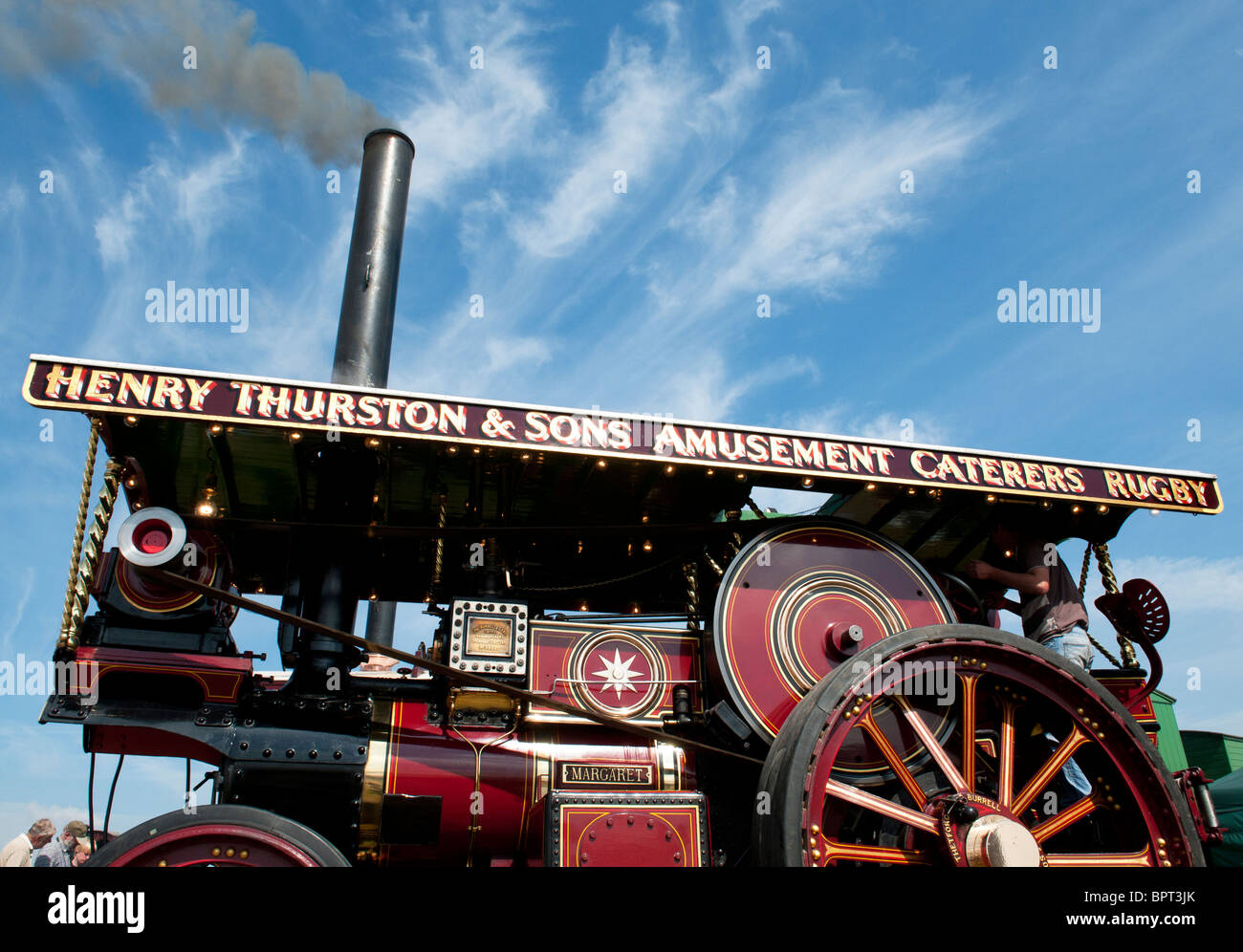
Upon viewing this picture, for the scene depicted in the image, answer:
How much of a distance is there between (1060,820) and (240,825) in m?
3.09

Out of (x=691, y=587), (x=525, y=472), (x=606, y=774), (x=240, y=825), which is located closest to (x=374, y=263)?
(x=525, y=472)

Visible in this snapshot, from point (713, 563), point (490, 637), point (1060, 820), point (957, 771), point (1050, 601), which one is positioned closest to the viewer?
point (1060, 820)

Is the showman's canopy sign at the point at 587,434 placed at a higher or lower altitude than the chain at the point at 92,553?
higher

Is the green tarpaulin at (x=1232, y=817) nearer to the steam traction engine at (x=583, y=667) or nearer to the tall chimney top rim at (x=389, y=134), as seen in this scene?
the steam traction engine at (x=583, y=667)

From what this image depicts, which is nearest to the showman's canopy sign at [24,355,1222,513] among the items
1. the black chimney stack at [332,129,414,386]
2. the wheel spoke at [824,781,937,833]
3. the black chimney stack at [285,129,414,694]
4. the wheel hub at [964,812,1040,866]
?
the black chimney stack at [285,129,414,694]

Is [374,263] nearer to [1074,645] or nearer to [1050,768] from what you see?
[1074,645]

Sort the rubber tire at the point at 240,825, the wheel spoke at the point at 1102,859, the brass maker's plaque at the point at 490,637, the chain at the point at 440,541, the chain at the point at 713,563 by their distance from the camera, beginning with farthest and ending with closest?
the chain at the point at 713,563
the chain at the point at 440,541
the brass maker's plaque at the point at 490,637
the wheel spoke at the point at 1102,859
the rubber tire at the point at 240,825

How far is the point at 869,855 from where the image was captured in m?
3.30

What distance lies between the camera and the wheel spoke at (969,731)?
3539 millimetres

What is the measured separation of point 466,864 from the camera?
3840mm

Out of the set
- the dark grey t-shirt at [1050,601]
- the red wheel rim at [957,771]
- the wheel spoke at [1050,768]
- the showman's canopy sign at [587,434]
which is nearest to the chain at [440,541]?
the showman's canopy sign at [587,434]
